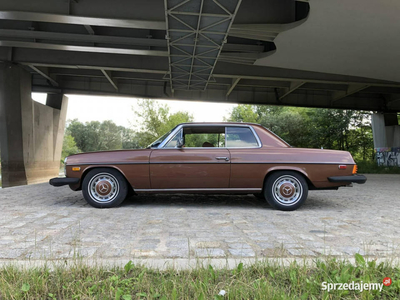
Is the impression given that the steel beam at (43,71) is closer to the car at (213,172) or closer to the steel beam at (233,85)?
the steel beam at (233,85)

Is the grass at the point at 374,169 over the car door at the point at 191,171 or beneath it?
beneath

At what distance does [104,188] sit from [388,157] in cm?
2779

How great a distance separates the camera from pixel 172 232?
3664mm

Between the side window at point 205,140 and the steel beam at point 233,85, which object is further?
the steel beam at point 233,85

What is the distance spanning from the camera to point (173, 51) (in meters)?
11.9

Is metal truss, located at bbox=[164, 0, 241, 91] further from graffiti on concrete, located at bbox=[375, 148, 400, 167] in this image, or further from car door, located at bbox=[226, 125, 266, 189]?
graffiti on concrete, located at bbox=[375, 148, 400, 167]

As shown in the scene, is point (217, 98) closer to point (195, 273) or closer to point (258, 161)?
point (258, 161)

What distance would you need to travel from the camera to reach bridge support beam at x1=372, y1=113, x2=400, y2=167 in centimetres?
2551

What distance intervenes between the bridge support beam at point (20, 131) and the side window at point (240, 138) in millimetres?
13785

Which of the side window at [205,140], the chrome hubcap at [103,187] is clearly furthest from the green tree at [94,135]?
the side window at [205,140]

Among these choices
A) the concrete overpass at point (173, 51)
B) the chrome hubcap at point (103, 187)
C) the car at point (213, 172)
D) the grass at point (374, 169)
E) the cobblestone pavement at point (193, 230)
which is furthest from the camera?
the grass at point (374, 169)

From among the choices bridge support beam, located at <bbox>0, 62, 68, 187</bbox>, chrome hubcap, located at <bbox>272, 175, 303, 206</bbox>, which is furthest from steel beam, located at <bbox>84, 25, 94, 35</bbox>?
chrome hubcap, located at <bbox>272, 175, 303, 206</bbox>

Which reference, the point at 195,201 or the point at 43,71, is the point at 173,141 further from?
the point at 43,71

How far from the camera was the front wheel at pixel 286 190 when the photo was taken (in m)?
5.19
